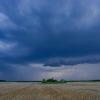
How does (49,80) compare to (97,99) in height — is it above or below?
above

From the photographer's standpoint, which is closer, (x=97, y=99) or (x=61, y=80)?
(x=97, y=99)

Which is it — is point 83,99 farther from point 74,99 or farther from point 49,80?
point 49,80

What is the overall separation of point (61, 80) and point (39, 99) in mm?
90225

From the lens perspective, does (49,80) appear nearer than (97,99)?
No

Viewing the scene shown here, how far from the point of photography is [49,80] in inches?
4375

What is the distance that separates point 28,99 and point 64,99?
287cm

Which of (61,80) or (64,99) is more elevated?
(61,80)

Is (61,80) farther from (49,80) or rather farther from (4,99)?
(4,99)

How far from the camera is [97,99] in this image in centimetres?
2309

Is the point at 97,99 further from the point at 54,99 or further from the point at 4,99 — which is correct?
the point at 4,99

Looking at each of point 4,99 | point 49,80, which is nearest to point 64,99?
point 4,99


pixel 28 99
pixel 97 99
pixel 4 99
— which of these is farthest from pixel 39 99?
pixel 97 99

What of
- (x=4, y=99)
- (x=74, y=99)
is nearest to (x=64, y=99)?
(x=74, y=99)

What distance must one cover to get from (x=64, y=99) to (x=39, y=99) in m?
2.00
